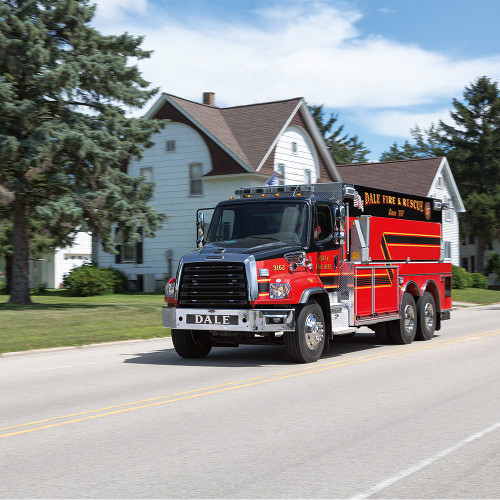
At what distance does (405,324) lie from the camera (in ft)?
53.4

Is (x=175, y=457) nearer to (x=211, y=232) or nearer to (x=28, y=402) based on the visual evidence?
(x=28, y=402)

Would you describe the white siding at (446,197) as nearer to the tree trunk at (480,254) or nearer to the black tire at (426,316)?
the tree trunk at (480,254)

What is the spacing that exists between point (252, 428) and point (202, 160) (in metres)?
31.0

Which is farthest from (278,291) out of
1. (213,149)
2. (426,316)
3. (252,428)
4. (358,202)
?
(213,149)

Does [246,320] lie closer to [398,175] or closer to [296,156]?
[296,156]

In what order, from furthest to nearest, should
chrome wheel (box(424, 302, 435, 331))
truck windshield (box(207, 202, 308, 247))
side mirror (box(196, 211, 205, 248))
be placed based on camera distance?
chrome wheel (box(424, 302, 435, 331)) < side mirror (box(196, 211, 205, 248)) < truck windshield (box(207, 202, 308, 247))

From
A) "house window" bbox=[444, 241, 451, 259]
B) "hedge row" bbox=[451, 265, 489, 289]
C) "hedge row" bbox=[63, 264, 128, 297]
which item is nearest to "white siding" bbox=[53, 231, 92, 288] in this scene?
"hedge row" bbox=[63, 264, 128, 297]

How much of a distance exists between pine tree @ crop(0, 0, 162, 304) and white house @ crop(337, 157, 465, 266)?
92.0ft

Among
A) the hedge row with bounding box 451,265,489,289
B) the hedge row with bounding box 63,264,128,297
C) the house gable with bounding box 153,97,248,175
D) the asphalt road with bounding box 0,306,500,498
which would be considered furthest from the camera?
the hedge row with bounding box 451,265,489,289

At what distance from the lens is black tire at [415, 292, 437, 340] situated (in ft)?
55.2

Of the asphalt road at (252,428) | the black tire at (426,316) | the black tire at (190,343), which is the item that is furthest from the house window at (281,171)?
the asphalt road at (252,428)

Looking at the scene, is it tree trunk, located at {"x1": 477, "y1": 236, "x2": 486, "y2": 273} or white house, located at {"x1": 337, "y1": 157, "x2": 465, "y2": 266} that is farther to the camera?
tree trunk, located at {"x1": 477, "y1": 236, "x2": 486, "y2": 273}

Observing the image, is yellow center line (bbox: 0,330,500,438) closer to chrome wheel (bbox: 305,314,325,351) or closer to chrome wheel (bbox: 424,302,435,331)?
chrome wheel (bbox: 305,314,325,351)

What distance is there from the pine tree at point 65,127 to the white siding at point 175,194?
1141 cm
